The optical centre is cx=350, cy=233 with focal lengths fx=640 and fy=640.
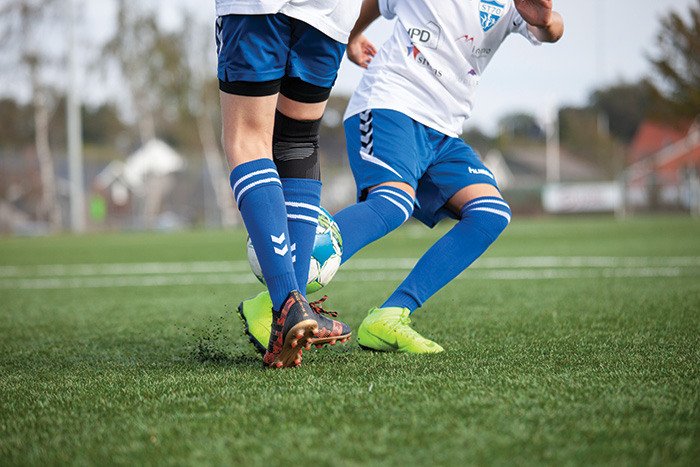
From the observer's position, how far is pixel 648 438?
112cm

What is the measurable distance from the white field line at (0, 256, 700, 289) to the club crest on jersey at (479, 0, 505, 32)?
99.1 inches

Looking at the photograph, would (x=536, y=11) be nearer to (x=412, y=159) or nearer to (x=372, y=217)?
(x=412, y=159)

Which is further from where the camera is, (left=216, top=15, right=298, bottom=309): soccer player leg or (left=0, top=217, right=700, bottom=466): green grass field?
(left=216, top=15, right=298, bottom=309): soccer player leg

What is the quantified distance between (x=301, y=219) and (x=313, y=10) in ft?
2.04

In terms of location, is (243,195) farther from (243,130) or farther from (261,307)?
(261,307)

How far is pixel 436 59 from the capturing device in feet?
8.25

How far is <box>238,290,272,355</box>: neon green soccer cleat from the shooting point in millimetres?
1975

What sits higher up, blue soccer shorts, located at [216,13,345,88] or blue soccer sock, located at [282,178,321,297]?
blue soccer shorts, located at [216,13,345,88]

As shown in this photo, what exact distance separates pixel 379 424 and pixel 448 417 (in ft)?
0.46

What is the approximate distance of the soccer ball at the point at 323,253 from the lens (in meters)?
2.06

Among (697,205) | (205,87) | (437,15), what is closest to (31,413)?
(437,15)

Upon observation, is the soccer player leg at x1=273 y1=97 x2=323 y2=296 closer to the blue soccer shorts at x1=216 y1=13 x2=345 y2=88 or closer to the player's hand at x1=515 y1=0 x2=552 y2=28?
the blue soccer shorts at x1=216 y1=13 x2=345 y2=88

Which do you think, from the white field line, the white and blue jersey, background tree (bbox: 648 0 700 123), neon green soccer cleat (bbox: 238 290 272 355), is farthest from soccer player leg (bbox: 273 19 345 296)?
background tree (bbox: 648 0 700 123)

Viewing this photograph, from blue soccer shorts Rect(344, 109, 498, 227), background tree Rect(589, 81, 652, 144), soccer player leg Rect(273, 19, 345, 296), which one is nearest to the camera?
soccer player leg Rect(273, 19, 345, 296)
